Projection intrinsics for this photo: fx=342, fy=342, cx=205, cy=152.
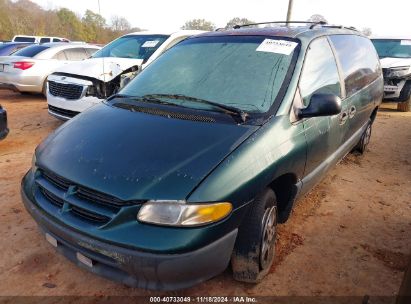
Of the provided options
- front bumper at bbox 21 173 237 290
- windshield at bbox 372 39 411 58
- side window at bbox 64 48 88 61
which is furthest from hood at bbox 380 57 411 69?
front bumper at bbox 21 173 237 290

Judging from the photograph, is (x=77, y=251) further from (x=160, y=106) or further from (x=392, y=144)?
(x=392, y=144)

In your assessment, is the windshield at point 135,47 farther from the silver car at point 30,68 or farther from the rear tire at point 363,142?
the rear tire at point 363,142

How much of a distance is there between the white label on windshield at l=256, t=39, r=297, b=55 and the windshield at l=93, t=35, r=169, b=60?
3.97 m

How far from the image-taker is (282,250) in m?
2.84

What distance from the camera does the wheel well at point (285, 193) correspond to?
8.45ft

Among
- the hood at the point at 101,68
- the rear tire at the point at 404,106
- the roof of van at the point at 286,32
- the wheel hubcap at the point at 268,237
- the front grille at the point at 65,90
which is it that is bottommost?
the rear tire at the point at 404,106

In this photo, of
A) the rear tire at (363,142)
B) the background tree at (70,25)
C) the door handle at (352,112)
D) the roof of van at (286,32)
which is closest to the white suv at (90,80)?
the roof of van at (286,32)

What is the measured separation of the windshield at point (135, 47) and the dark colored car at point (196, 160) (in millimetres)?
3621

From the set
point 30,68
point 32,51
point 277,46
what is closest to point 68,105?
point 277,46

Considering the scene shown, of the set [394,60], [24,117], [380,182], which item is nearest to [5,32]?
[24,117]

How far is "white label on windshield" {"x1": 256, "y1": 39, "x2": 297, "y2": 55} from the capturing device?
9.18 feet

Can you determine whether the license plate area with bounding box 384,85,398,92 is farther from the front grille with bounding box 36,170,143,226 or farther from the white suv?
the front grille with bounding box 36,170,143,226

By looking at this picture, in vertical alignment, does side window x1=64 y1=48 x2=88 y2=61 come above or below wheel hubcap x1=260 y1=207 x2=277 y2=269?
above

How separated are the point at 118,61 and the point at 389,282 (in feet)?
17.9
